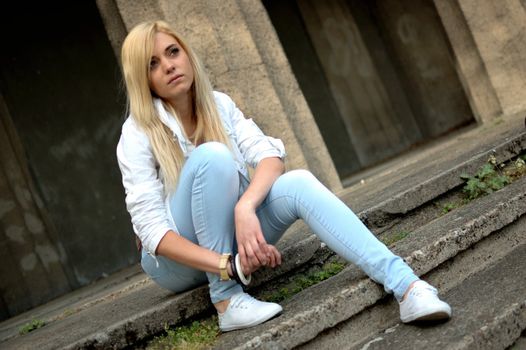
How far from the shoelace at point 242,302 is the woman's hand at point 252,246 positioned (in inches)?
5.5

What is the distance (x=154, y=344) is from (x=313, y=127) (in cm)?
304

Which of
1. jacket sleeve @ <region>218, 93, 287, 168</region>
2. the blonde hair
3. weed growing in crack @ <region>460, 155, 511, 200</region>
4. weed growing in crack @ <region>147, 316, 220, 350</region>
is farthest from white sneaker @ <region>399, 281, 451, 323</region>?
weed growing in crack @ <region>460, 155, 511, 200</region>

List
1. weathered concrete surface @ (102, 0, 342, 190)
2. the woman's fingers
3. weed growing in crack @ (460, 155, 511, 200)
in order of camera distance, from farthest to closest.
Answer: weathered concrete surface @ (102, 0, 342, 190) → weed growing in crack @ (460, 155, 511, 200) → the woman's fingers

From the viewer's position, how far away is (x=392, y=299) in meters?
2.57

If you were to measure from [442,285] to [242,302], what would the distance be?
89 centimetres

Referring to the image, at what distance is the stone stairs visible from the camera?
2285 mm

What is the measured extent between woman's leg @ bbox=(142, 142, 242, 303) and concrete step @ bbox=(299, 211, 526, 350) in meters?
0.44

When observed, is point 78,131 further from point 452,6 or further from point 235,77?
point 452,6

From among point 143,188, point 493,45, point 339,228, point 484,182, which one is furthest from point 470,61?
point 143,188

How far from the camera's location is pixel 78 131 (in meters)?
7.67

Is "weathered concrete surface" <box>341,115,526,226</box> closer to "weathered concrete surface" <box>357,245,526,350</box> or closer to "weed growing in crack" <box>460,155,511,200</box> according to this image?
"weed growing in crack" <box>460,155,511,200</box>

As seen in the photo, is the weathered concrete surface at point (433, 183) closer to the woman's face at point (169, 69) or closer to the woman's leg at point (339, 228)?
the woman's leg at point (339, 228)

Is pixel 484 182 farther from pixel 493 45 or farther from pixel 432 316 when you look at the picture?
pixel 493 45

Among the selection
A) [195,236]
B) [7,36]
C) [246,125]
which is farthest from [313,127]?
[7,36]
